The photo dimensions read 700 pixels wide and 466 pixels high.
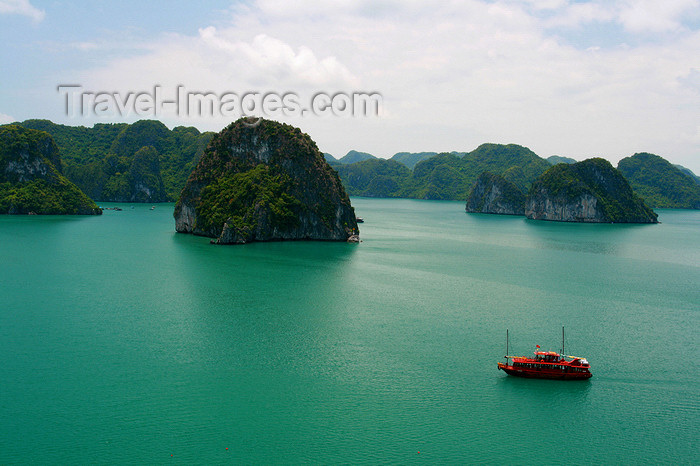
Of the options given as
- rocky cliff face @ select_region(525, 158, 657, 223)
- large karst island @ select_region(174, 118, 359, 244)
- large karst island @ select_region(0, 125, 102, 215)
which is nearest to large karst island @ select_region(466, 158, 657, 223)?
rocky cliff face @ select_region(525, 158, 657, 223)

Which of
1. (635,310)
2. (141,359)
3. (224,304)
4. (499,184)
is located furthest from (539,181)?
(141,359)

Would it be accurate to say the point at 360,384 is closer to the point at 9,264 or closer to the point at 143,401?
the point at 143,401

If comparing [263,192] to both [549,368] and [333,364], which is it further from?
[549,368]

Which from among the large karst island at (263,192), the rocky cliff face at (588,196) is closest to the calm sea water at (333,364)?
the large karst island at (263,192)

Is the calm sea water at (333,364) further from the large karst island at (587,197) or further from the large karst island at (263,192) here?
the large karst island at (587,197)

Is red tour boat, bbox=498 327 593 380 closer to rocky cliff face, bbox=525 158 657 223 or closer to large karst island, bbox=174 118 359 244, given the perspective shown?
large karst island, bbox=174 118 359 244

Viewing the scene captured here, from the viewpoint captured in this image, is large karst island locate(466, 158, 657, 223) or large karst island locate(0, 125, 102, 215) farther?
large karst island locate(466, 158, 657, 223)
